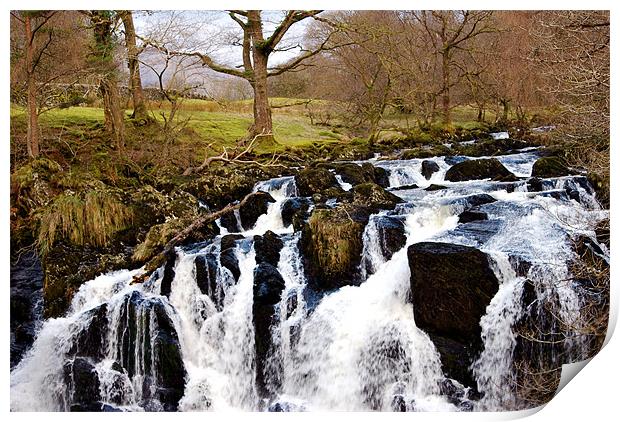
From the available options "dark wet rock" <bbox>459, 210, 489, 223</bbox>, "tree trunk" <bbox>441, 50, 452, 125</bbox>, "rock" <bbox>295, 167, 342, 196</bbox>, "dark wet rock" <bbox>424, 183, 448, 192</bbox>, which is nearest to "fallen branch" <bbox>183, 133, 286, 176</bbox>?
"rock" <bbox>295, 167, 342, 196</bbox>

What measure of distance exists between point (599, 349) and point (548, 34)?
2485mm

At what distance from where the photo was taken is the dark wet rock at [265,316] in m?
4.28

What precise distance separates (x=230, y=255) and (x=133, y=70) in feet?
6.07

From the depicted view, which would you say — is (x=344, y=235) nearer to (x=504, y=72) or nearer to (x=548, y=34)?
(x=504, y=72)

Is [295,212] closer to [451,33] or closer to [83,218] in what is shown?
[83,218]

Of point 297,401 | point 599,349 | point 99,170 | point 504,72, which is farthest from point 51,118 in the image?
point 599,349

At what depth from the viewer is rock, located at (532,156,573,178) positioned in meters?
4.62

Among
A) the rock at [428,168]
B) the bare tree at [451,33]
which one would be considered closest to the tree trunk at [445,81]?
the bare tree at [451,33]

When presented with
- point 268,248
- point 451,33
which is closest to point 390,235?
point 268,248

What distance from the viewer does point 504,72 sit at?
4621mm

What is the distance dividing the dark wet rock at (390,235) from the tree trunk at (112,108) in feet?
8.00

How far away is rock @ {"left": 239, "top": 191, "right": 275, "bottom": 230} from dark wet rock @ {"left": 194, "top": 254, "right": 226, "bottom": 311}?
51cm

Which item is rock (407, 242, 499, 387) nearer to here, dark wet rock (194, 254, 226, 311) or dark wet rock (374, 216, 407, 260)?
dark wet rock (374, 216, 407, 260)

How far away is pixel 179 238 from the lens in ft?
14.9
